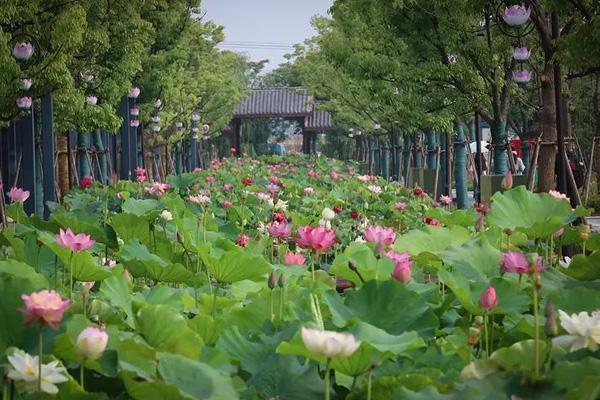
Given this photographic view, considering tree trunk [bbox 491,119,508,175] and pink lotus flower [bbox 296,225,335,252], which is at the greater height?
pink lotus flower [bbox 296,225,335,252]

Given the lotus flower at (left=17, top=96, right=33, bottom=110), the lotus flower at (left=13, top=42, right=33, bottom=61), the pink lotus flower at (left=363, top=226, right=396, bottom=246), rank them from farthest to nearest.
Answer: the lotus flower at (left=17, top=96, right=33, bottom=110), the lotus flower at (left=13, top=42, right=33, bottom=61), the pink lotus flower at (left=363, top=226, right=396, bottom=246)

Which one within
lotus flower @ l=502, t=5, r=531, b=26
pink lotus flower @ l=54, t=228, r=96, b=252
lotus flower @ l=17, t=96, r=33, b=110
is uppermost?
lotus flower @ l=502, t=5, r=531, b=26

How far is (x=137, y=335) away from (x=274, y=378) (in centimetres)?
48

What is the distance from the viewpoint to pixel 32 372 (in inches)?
69.0

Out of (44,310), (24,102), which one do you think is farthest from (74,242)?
(24,102)

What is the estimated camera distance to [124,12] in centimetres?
1731

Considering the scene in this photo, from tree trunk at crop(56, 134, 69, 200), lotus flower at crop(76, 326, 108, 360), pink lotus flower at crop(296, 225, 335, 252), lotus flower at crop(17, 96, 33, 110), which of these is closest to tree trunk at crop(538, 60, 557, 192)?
lotus flower at crop(17, 96, 33, 110)

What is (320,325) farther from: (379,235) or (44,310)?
(379,235)

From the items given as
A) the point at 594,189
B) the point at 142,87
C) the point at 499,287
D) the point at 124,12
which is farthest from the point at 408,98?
the point at 499,287

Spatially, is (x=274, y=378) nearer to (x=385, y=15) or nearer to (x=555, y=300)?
(x=555, y=300)

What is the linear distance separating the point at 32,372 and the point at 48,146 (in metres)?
14.0

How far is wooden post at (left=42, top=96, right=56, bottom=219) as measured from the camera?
49.6 feet

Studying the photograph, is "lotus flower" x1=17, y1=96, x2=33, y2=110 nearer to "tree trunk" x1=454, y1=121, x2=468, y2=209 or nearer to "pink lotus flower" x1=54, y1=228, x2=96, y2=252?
"tree trunk" x1=454, y1=121, x2=468, y2=209

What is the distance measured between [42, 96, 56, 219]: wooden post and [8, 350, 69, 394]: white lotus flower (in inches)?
540
